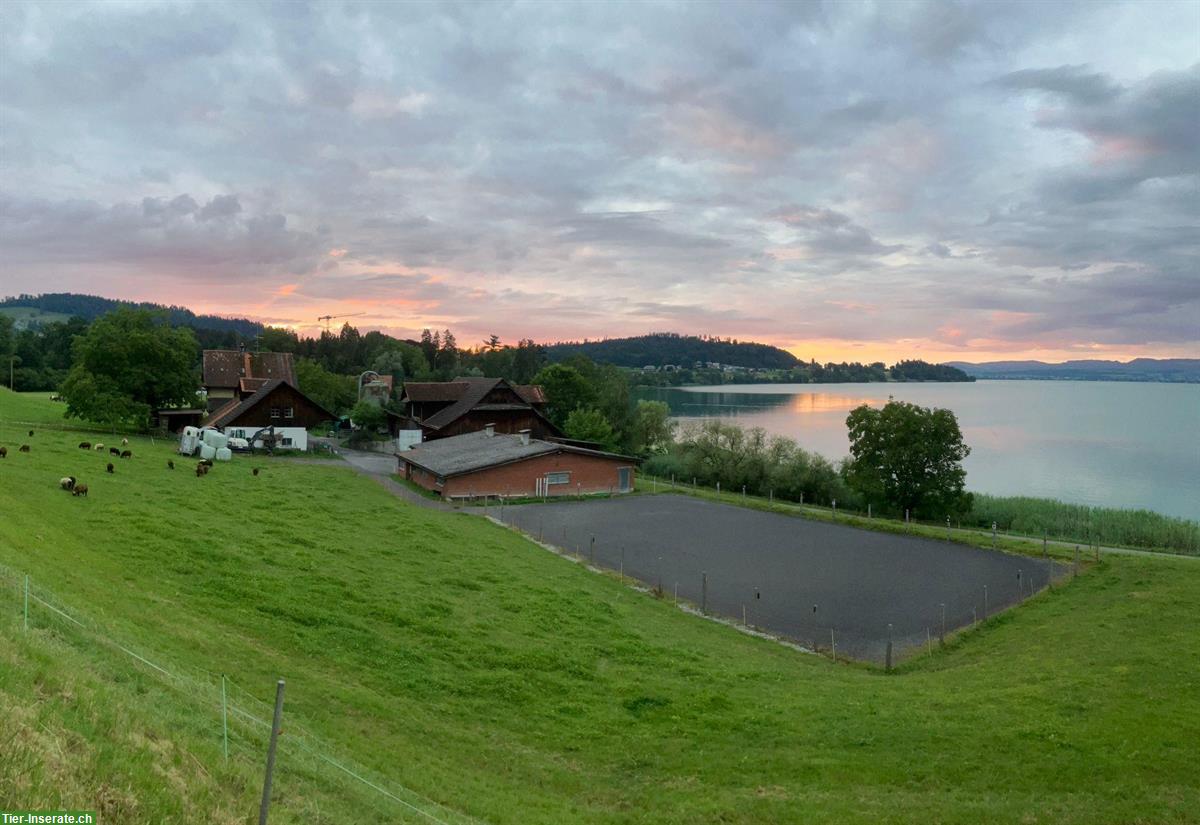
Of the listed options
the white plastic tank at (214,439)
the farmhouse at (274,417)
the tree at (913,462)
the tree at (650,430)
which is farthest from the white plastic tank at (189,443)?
the tree at (650,430)

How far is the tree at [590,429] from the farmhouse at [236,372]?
2566 cm

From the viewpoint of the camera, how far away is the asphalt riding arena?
2107 cm

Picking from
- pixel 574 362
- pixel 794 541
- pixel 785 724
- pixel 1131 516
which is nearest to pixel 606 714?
pixel 785 724

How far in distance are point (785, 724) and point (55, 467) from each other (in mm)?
25660

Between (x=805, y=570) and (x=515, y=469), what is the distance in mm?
21247

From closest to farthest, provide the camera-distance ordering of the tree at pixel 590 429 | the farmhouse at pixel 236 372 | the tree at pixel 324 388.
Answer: the tree at pixel 590 429 < the farmhouse at pixel 236 372 < the tree at pixel 324 388

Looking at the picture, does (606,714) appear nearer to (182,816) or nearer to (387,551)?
(182,816)

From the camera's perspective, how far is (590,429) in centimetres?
6128

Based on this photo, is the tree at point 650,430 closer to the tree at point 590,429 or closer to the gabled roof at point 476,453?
the tree at point 590,429

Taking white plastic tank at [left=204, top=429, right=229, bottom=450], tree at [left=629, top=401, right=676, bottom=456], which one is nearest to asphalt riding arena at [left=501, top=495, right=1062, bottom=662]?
white plastic tank at [left=204, top=429, right=229, bottom=450]

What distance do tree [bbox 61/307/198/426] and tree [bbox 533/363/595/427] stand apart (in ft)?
111

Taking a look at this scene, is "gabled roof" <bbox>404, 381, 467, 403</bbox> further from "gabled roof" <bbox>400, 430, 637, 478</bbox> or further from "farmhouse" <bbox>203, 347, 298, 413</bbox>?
"gabled roof" <bbox>400, 430, 637, 478</bbox>

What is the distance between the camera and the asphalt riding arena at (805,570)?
69.1 ft

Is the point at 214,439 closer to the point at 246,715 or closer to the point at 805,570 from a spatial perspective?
the point at 805,570
